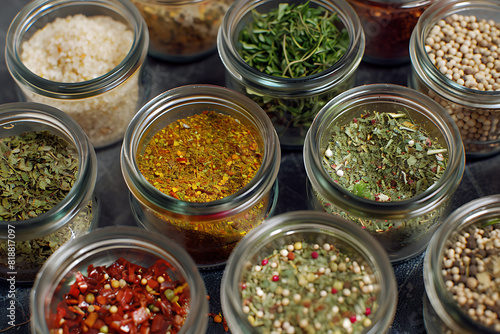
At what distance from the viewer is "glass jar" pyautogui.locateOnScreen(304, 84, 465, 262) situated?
1.79 meters

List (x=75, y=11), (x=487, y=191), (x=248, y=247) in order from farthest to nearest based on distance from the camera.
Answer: (x=75, y=11) < (x=487, y=191) < (x=248, y=247)

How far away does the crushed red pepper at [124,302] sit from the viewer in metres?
1.75

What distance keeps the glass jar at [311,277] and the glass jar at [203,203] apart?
126 millimetres

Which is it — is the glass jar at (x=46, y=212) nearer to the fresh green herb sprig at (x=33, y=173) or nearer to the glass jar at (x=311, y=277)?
the fresh green herb sprig at (x=33, y=173)

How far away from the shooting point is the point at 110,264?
6.37ft

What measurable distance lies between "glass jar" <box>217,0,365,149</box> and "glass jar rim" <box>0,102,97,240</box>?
566 mm

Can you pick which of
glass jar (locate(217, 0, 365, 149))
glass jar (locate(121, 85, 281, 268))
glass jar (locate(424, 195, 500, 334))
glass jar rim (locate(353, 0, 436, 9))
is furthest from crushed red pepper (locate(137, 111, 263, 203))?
glass jar rim (locate(353, 0, 436, 9))

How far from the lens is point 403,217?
5.92ft

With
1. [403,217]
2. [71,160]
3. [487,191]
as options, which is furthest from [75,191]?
[487,191]

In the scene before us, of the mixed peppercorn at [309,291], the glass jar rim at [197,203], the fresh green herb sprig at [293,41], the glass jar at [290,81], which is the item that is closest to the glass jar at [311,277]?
the mixed peppercorn at [309,291]

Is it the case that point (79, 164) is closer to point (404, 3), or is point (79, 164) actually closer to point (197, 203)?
point (197, 203)

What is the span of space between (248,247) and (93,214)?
620 mm

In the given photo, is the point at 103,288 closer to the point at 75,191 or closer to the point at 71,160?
the point at 75,191

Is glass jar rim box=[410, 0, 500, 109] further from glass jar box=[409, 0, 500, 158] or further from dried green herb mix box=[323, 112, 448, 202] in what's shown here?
dried green herb mix box=[323, 112, 448, 202]
